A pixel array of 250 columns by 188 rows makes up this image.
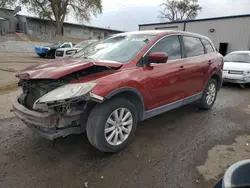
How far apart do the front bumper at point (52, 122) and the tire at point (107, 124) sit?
0.64 feet

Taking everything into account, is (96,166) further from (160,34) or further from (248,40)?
(248,40)

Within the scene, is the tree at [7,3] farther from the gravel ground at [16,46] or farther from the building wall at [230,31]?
the building wall at [230,31]

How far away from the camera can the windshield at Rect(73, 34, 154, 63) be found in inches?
131

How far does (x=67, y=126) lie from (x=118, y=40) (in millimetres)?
1982

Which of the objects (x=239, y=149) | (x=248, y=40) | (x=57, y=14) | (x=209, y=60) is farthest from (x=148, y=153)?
(x=57, y=14)

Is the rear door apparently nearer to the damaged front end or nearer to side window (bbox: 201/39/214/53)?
side window (bbox: 201/39/214/53)

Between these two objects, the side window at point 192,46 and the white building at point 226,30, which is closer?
the side window at point 192,46

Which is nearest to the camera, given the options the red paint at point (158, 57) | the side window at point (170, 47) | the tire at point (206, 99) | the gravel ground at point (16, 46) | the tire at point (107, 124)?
the tire at point (107, 124)

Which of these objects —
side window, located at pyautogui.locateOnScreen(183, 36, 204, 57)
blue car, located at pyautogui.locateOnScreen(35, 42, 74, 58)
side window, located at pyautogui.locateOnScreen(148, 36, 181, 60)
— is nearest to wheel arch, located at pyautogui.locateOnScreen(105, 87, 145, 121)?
side window, located at pyautogui.locateOnScreen(148, 36, 181, 60)

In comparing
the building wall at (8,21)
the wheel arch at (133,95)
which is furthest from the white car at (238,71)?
the building wall at (8,21)

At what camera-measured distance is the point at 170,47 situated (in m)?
3.84

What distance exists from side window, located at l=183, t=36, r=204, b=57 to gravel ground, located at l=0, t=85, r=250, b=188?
4.88 ft

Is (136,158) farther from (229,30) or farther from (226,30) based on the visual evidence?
(226,30)

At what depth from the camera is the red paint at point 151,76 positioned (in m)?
2.72
